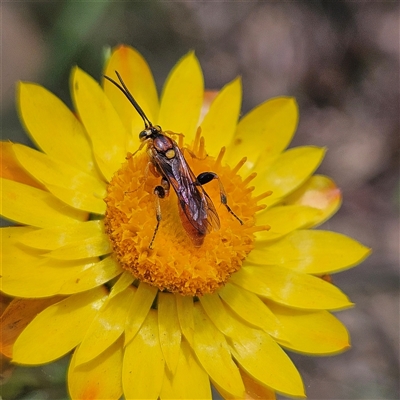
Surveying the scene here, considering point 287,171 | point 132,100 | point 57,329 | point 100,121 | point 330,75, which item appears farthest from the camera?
point 330,75

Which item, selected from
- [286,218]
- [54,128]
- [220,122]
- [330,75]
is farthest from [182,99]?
[330,75]

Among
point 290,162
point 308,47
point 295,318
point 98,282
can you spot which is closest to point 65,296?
point 98,282

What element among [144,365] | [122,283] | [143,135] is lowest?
[144,365]

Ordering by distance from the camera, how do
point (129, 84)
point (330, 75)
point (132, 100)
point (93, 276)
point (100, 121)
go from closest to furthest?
point (93, 276) < point (132, 100) < point (100, 121) < point (129, 84) < point (330, 75)

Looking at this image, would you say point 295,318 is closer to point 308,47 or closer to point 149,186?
point 149,186

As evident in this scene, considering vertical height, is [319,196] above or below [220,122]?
below

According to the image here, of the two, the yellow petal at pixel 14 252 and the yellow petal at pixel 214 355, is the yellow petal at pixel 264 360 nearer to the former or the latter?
the yellow petal at pixel 214 355

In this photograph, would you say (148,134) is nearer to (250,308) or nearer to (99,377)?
(250,308)

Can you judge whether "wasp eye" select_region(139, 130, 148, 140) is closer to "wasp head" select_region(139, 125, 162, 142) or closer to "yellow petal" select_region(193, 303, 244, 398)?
"wasp head" select_region(139, 125, 162, 142)
